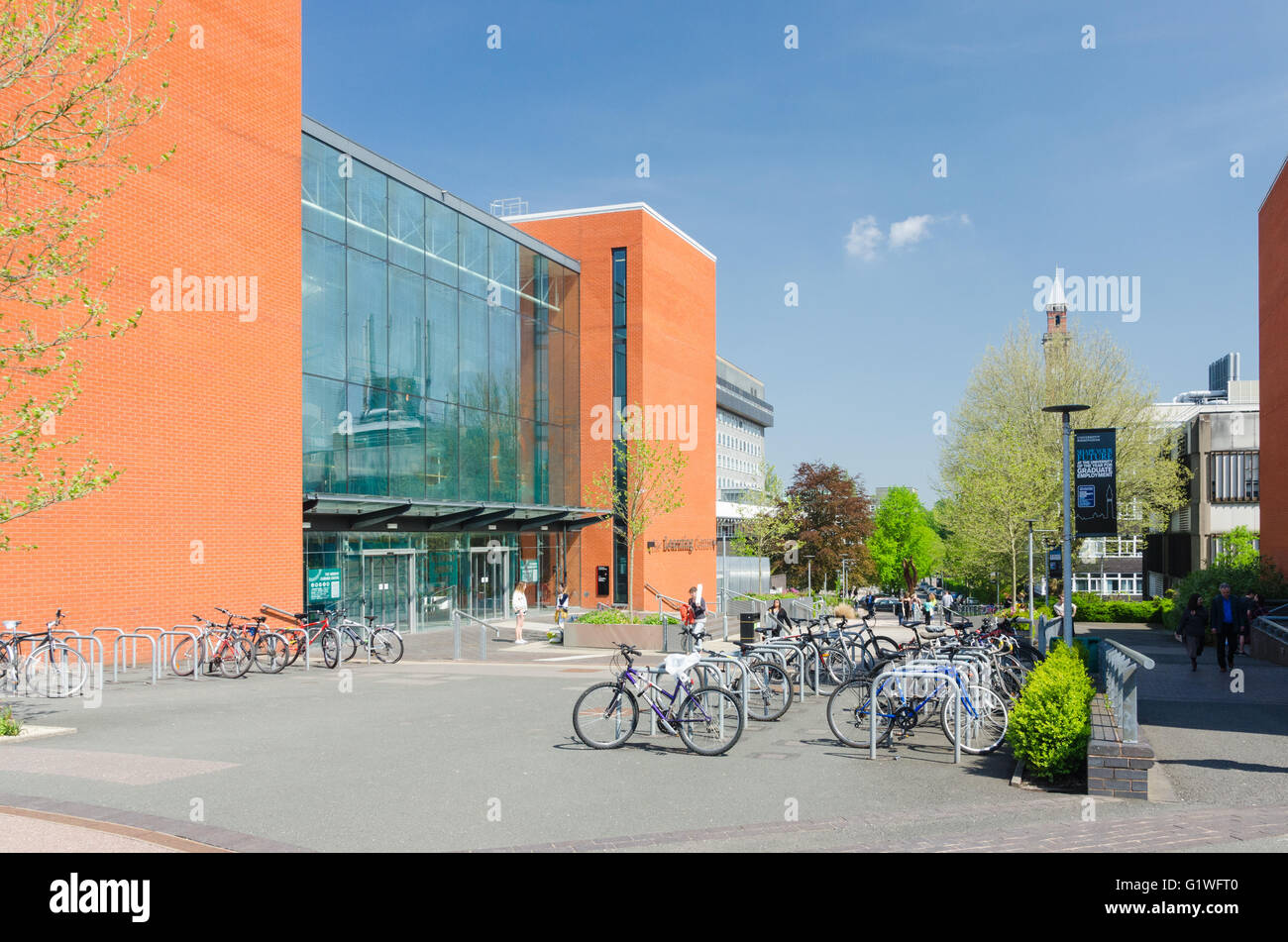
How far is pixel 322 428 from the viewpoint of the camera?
80.2ft

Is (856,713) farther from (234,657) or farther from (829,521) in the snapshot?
(829,521)

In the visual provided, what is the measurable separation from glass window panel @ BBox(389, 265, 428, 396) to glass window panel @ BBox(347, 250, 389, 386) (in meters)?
0.32

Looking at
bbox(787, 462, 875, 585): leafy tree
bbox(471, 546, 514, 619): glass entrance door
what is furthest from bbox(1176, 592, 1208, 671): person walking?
bbox(787, 462, 875, 585): leafy tree

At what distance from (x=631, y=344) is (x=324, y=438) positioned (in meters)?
18.0

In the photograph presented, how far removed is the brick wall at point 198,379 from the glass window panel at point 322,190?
4.40ft

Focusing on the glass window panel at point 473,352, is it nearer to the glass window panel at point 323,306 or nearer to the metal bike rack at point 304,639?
the glass window panel at point 323,306

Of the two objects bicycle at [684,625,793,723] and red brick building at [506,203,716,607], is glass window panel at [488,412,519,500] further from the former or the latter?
bicycle at [684,625,793,723]

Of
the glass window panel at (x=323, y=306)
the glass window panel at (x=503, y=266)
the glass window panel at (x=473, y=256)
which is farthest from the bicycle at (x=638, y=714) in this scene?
the glass window panel at (x=503, y=266)

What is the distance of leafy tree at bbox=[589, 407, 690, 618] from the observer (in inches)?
1266

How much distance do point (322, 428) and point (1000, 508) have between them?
89.5 ft

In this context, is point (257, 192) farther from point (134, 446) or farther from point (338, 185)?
point (134, 446)

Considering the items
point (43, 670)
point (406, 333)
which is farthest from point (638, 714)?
point (406, 333)
